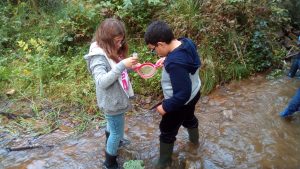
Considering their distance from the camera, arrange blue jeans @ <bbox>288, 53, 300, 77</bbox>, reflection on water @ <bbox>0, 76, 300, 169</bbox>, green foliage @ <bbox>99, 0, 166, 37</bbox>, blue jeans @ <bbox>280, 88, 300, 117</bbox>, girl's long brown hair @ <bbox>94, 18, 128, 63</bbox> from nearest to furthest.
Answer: girl's long brown hair @ <bbox>94, 18, 128, 63</bbox> → reflection on water @ <bbox>0, 76, 300, 169</bbox> → blue jeans @ <bbox>280, 88, 300, 117</bbox> → blue jeans @ <bbox>288, 53, 300, 77</bbox> → green foliage @ <bbox>99, 0, 166, 37</bbox>

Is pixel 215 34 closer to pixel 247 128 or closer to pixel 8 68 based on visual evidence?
pixel 247 128

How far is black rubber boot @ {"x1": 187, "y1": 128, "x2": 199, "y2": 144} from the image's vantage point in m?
3.81

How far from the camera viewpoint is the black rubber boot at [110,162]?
3.54 metres

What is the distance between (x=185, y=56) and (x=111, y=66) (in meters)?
→ 0.65

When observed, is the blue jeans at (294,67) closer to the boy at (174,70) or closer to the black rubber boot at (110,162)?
the boy at (174,70)

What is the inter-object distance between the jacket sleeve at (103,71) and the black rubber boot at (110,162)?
87cm

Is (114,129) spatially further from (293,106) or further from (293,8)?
(293,8)

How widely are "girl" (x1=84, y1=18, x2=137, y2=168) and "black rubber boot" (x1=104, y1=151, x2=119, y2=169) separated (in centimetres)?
41

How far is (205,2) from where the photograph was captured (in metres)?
5.80

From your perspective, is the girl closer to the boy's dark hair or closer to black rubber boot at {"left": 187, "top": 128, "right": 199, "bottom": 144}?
the boy's dark hair

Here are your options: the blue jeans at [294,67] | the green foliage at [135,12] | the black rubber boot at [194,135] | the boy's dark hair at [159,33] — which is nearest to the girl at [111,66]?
the boy's dark hair at [159,33]

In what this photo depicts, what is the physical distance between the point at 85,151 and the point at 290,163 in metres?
2.22

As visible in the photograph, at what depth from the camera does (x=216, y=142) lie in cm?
409

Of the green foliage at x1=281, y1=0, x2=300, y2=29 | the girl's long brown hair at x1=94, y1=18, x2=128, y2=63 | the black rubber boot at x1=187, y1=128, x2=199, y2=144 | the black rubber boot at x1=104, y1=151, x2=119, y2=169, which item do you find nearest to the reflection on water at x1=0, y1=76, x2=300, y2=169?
the black rubber boot at x1=187, y1=128, x2=199, y2=144
